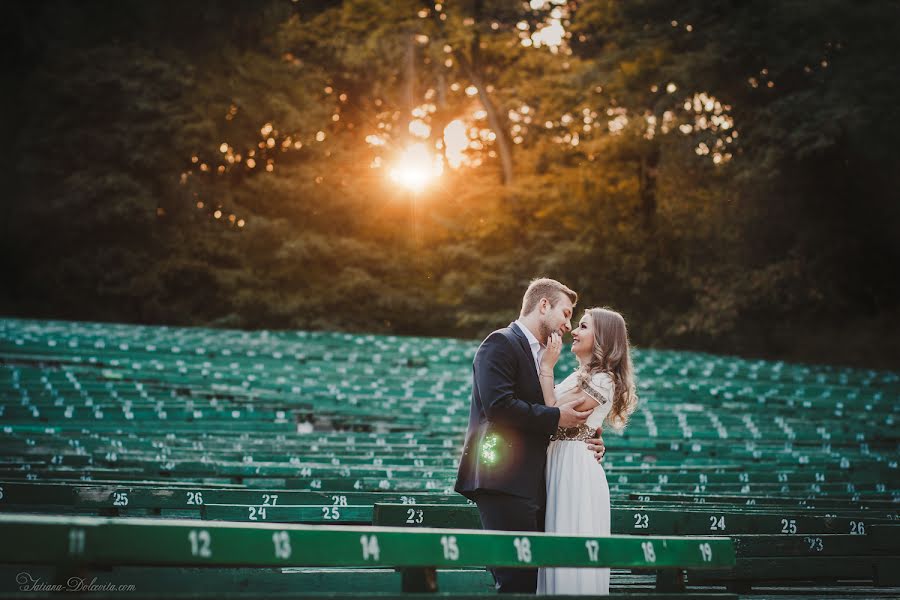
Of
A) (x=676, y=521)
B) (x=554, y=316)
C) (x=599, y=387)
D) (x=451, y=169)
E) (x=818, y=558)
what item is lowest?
(x=818, y=558)

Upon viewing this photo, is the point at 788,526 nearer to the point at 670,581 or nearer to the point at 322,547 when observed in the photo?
the point at 670,581

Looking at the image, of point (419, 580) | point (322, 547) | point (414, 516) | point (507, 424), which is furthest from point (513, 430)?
point (322, 547)

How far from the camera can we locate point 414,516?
16.6 ft

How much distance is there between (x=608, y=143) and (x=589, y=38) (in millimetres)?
5338

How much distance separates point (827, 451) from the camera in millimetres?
11828

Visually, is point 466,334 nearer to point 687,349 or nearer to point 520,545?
point 687,349

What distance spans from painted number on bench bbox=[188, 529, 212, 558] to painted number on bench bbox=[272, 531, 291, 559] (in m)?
0.22

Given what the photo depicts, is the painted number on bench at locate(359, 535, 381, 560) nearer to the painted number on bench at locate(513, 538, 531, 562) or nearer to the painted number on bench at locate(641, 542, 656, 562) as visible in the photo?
the painted number on bench at locate(513, 538, 531, 562)

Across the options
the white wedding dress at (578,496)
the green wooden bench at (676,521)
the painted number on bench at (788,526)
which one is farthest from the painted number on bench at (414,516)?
the painted number on bench at (788,526)

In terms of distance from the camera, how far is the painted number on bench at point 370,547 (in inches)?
136

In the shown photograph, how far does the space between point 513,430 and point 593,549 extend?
0.93 metres

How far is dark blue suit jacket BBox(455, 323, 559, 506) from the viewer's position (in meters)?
4.61

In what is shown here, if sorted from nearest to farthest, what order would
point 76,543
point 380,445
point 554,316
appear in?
point 76,543 → point 554,316 → point 380,445

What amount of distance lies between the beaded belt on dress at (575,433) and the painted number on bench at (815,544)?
1.67 meters
